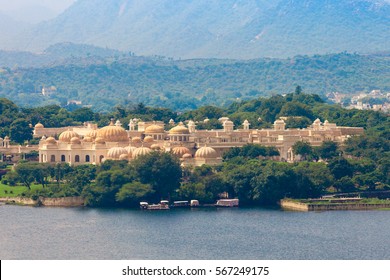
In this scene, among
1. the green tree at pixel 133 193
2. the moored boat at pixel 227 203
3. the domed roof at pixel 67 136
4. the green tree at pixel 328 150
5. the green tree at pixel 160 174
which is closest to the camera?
the green tree at pixel 133 193

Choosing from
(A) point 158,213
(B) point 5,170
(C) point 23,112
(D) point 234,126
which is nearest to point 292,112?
(D) point 234,126

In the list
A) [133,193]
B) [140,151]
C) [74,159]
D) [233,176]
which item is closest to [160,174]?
[133,193]

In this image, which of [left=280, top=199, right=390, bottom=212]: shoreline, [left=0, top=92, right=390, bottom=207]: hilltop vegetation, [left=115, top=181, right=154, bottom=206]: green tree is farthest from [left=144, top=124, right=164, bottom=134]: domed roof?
[left=280, top=199, right=390, bottom=212]: shoreline

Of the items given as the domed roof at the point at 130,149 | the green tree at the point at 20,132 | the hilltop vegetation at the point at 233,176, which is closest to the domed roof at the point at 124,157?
the domed roof at the point at 130,149

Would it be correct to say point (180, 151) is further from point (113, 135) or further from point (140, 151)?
point (113, 135)

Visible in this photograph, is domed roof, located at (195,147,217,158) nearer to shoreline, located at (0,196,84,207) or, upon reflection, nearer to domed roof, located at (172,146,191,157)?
domed roof, located at (172,146,191,157)

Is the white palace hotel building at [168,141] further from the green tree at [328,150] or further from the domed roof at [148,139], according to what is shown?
the green tree at [328,150]
